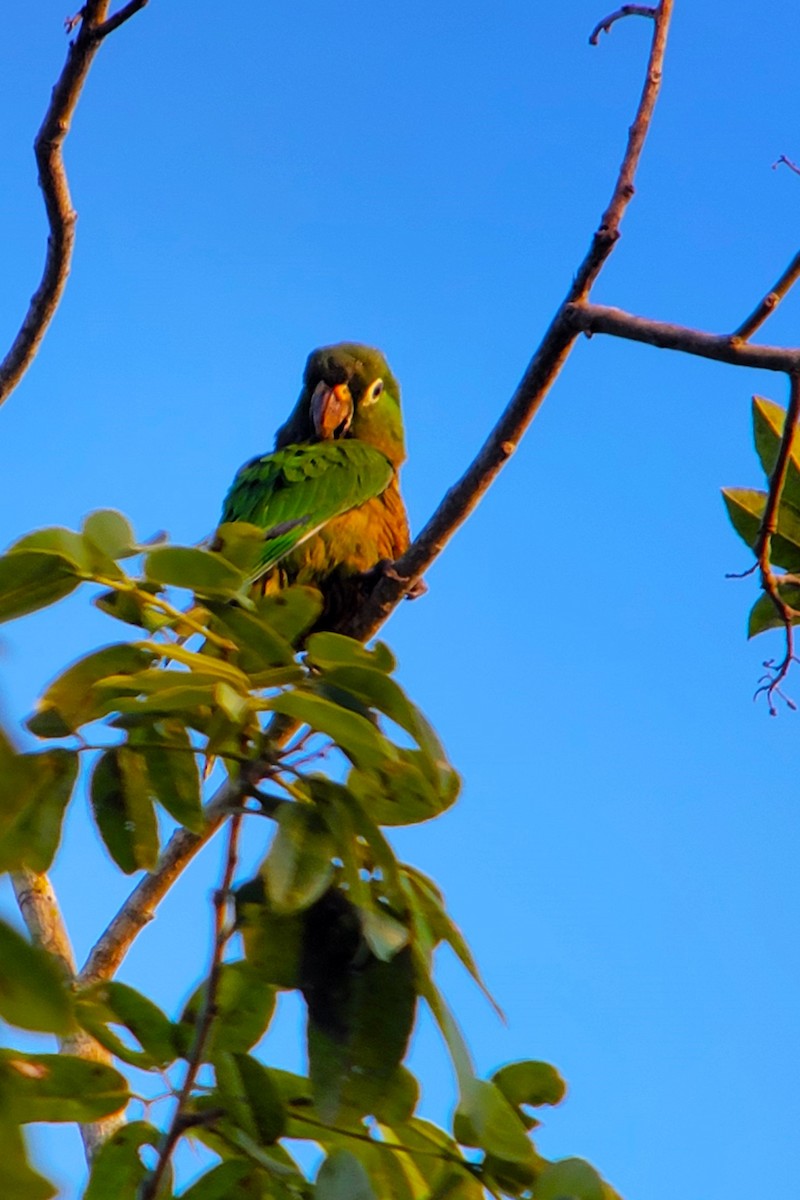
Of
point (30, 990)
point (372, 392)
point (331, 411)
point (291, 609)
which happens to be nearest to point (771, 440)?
point (291, 609)

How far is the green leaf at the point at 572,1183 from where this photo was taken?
1.20 meters

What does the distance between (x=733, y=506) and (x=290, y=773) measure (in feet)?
4.92

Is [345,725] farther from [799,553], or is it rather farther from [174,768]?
[799,553]

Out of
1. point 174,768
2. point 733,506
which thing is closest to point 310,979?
point 174,768

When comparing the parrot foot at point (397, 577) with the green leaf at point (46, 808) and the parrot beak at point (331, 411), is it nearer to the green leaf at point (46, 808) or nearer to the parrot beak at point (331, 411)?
the parrot beak at point (331, 411)

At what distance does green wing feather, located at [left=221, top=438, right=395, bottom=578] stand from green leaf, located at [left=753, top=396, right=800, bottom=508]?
240cm

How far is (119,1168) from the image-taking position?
53.5 inches

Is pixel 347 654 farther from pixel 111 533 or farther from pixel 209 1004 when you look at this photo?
pixel 209 1004

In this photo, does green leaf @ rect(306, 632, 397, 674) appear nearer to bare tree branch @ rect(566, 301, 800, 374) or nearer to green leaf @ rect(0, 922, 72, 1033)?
green leaf @ rect(0, 922, 72, 1033)

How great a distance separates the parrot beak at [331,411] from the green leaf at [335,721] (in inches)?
164

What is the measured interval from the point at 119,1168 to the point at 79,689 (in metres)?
0.49

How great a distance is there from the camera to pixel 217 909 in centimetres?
124

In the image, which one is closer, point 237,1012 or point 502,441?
point 237,1012

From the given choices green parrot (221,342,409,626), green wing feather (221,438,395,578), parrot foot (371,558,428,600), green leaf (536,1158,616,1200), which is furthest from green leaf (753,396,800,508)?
green wing feather (221,438,395,578)
